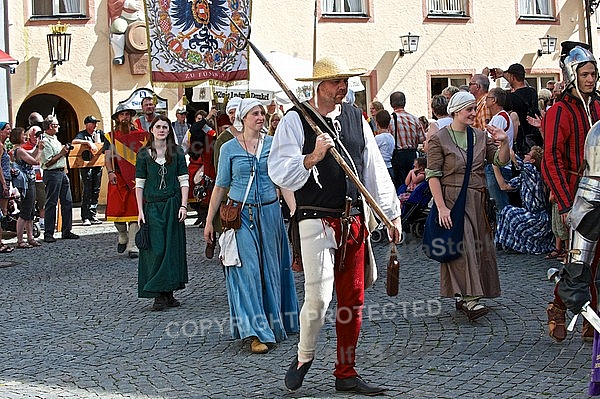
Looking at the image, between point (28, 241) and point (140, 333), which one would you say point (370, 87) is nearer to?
point (28, 241)

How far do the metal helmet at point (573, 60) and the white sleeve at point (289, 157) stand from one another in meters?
2.25

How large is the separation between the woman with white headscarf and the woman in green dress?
257 cm

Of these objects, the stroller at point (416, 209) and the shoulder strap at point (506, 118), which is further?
the stroller at point (416, 209)

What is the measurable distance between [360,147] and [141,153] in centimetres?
400

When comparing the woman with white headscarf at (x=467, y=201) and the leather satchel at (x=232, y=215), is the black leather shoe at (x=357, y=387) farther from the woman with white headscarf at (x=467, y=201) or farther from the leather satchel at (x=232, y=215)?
the woman with white headscarf at (x=467, y=201)

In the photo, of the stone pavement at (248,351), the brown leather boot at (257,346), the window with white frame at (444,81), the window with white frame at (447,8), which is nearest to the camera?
the stone pavement at (248,351)

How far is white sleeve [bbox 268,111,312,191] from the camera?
582 centimetres

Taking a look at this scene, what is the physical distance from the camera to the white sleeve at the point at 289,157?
582 cm

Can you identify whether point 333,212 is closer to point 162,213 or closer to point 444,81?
point 162,213

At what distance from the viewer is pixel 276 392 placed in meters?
6.27

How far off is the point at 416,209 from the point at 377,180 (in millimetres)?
6933

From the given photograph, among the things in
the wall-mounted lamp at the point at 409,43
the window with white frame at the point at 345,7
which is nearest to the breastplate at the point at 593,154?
the wall-mounted lamp at the point at 409,43

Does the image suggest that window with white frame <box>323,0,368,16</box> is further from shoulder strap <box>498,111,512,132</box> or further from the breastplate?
the breastplate

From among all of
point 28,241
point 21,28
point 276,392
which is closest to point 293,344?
point 276,392
